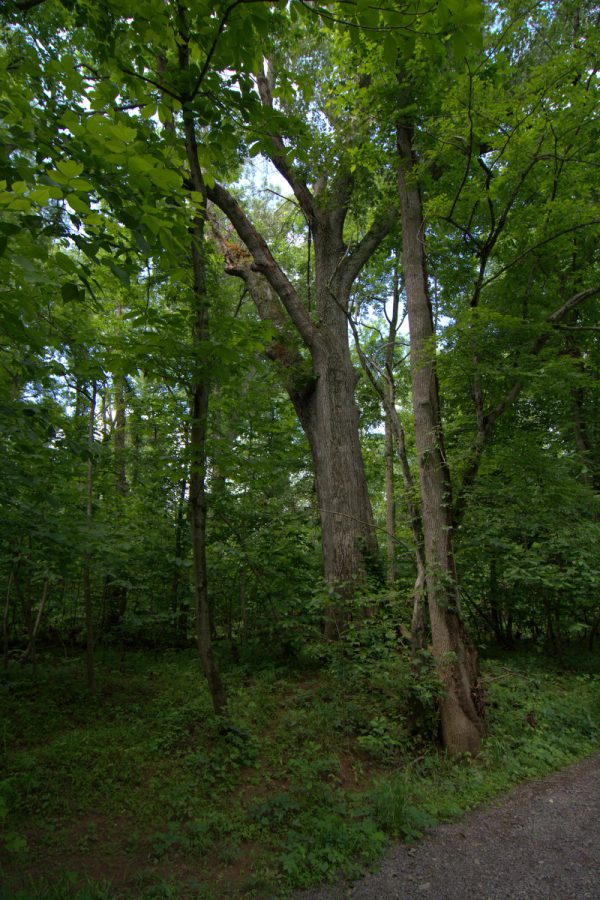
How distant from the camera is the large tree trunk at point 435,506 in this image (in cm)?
502

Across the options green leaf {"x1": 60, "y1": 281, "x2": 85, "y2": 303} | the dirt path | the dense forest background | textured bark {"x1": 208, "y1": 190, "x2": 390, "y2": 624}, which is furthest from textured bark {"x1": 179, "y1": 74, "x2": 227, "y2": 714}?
textured bark {"x1": 208, "y1": 190, "x2": 390, "y2": 624}

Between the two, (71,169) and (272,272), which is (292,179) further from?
(71,169)

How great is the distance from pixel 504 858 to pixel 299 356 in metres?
6.55

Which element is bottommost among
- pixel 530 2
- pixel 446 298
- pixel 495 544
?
pixel 495 544

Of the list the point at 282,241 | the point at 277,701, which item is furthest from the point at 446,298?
the point at 277,701

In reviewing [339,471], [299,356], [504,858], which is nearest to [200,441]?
[339,471]

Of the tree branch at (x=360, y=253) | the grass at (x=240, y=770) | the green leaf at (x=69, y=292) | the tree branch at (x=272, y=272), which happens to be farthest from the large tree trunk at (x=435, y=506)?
the green leaf at (x=69, y=292)

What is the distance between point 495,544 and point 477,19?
5.78 meters

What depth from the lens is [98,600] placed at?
8.47 metres

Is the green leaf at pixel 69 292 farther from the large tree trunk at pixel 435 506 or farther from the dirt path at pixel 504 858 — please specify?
the large tree trunk at pixel 435 506

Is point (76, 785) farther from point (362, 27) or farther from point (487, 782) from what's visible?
point (362, 27)

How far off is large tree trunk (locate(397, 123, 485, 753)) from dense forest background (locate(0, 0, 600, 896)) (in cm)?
3

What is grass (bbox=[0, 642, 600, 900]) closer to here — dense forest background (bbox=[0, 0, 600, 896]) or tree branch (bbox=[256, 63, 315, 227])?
dense forest background (bbox=[0, 0, 600, 896])

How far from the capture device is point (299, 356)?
8.05 meters
